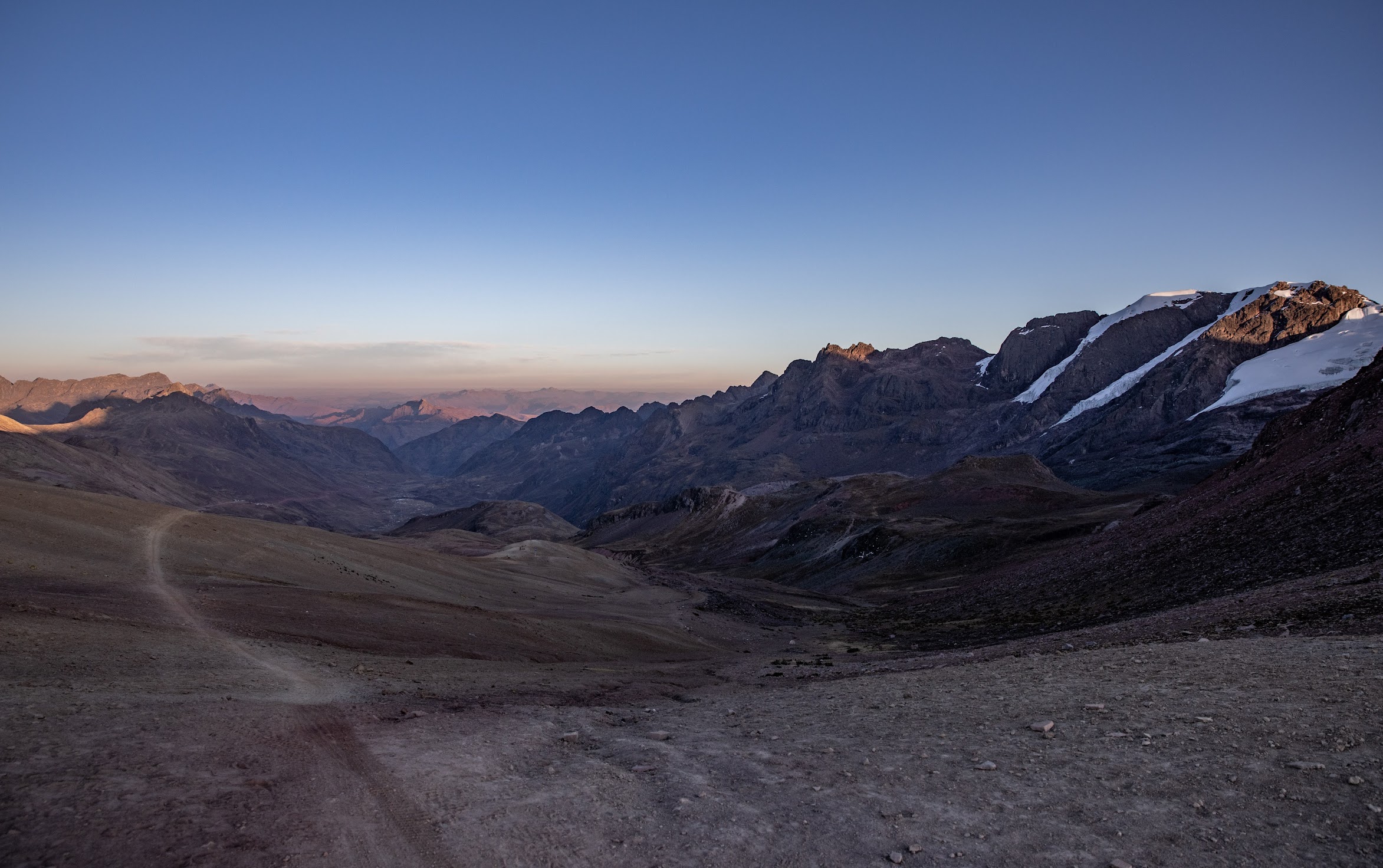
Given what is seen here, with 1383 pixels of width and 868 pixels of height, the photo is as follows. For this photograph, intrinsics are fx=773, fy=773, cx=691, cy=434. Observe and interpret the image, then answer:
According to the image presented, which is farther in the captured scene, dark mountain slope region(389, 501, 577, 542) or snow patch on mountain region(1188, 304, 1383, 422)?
dark mountain slope region(389, 501, 577, 542)

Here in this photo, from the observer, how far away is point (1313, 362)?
17500 cm

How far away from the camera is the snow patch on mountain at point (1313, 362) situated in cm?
16675

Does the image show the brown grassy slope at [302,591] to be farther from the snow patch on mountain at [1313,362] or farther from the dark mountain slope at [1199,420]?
the snow patch on mountain at [1313,362]

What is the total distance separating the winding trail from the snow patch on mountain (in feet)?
643

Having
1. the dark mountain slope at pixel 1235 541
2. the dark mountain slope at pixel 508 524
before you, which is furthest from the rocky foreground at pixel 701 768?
the dark mountain slope at pixel 508 524

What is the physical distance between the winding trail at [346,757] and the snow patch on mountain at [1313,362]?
19587 centimetres

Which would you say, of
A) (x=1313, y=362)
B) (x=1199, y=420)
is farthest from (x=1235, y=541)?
(x=1313, y=362)

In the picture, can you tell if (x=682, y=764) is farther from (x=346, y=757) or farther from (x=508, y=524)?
(x=508, y=524)

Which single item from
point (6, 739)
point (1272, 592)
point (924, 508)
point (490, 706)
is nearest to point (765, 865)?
point (490, 706)

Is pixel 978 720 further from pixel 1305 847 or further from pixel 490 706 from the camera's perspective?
pixel 490 706

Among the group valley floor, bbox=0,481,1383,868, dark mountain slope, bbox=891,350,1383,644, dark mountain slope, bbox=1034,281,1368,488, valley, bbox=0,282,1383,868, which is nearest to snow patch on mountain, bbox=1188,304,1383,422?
dark mountain slope, bbox=1034,281,1368,488

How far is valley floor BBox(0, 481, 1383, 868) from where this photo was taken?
9.23 m

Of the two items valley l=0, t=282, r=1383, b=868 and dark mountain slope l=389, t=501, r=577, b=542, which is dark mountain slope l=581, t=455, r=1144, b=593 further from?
valley l=0, t=282, r=1383, b=868

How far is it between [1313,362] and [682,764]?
215625 mm
